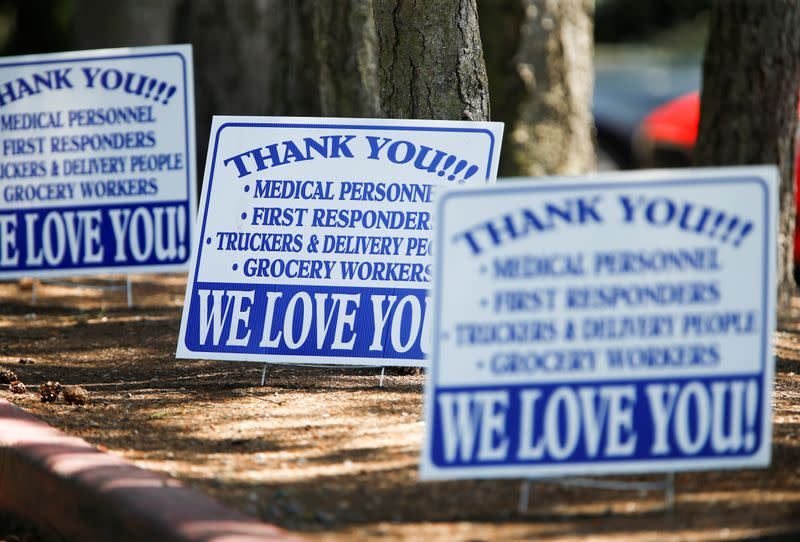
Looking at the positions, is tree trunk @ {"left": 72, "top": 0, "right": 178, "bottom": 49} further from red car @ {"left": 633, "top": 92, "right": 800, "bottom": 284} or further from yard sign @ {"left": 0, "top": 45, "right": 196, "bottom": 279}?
yard sign @ {"left": 0, "top": 45, "right": 196, "bottom": 279}

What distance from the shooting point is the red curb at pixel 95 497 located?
3619 mm

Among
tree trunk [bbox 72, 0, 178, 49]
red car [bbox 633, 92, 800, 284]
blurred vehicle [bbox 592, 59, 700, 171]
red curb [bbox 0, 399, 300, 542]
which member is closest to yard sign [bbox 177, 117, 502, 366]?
red curb [bbox 0, 399, 300, 542]

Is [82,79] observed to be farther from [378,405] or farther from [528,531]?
A: [528,531]

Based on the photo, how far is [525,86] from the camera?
1052 centimetres

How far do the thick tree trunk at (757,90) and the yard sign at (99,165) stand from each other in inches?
123

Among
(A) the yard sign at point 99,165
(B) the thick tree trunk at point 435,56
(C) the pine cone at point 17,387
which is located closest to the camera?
(C) the pine cone at point 17,387

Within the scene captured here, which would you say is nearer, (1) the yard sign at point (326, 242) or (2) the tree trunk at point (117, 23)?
(1) the yard sign at point (326, 242)

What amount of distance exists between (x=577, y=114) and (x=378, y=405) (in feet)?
20.3

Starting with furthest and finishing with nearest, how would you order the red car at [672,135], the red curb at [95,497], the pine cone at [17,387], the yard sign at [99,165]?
1. the red car at [672,135]
2. the yard sign at [99,165]
3. the pine cone at [17,387]
4. the red curb at [95,497]

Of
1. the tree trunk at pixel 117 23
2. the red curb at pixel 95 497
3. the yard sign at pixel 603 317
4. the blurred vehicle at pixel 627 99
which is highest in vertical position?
the tree trunk at pixel 117 23

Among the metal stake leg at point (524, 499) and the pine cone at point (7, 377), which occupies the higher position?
the pine cone at point (7, 377)

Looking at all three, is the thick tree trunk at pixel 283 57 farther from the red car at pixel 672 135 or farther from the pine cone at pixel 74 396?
the red car at pixel 672 135

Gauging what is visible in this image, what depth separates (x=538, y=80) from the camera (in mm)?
10656

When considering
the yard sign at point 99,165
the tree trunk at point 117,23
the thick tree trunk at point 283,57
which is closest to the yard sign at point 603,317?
the yard sign at point 99,165
